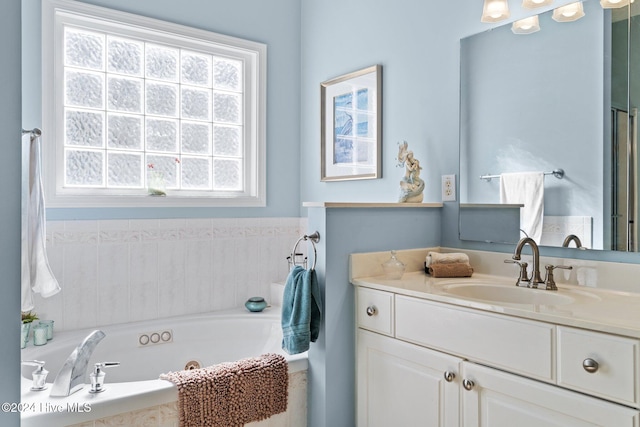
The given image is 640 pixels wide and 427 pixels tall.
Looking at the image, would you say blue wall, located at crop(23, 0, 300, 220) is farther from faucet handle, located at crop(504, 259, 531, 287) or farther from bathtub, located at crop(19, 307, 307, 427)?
faucet handle, located at crop(504, 259, 531, 287)

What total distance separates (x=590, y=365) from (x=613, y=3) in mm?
1344

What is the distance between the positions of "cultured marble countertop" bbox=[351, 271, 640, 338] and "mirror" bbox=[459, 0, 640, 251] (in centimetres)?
20

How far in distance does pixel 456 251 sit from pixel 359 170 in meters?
0.85

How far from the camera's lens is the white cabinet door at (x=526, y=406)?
1270 millimetres

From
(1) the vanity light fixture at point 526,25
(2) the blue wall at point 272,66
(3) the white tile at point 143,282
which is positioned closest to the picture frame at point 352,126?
(2) the blue wall at point 272,66

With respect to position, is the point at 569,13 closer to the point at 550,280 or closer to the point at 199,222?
the point at 550,280

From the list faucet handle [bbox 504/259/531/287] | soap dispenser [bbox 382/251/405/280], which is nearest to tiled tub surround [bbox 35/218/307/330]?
soap dispenser [bbox 382/251/405/280]

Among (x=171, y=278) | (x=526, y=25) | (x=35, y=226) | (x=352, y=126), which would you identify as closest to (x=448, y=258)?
(x=526, y=25)

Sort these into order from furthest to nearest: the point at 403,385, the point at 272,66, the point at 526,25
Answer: the point at 272,66 → the point at 526,25 → the point at 403,385

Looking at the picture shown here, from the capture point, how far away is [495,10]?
212 centimetres

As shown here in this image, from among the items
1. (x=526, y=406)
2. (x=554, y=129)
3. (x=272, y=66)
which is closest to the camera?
(x=526, y=406)

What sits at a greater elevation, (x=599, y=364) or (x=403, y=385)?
(x=599, y=364)

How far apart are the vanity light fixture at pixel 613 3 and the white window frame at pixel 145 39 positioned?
6.80 ft

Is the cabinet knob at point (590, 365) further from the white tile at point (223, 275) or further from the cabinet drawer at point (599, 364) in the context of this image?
the white tile at point (223, 275)
